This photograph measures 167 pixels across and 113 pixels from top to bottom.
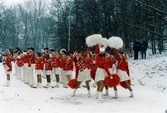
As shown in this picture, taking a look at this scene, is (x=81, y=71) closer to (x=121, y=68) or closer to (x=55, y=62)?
(x=121, y=68)

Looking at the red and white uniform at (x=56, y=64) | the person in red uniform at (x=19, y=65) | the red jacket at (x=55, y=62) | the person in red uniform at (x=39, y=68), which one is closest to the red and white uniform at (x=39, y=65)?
the person in red uniform at (x=39, y=68)

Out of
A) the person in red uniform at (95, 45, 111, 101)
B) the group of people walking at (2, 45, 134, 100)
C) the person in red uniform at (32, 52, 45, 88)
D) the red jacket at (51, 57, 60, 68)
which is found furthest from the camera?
the red jacket at (51, 57, 60, 68)

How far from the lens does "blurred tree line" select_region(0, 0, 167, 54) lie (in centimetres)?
1230

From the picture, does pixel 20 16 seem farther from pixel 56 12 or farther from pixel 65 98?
pixel 65 98

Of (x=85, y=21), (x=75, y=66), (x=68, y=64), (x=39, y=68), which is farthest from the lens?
(x=85, y=21)

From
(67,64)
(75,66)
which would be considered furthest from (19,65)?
(75,66)

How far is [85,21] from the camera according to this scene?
40.0 metres

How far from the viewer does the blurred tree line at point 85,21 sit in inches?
484

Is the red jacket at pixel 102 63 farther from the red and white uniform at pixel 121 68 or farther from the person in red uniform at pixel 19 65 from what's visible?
the person in red uniform at pixel 19 65

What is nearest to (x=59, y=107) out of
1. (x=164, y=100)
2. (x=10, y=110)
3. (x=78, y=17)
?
(x=10, y=110)

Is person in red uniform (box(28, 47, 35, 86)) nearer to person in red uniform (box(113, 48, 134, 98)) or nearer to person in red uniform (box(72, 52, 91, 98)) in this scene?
person in red uniform (box(72, 52, 91, 98))

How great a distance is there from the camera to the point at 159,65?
22.1 m

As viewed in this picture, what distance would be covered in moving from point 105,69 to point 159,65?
39.9ft

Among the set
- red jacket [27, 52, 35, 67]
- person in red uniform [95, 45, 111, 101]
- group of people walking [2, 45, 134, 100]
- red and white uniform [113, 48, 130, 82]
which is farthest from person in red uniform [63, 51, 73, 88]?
person in red uniform [95, 45, 111, 101]
